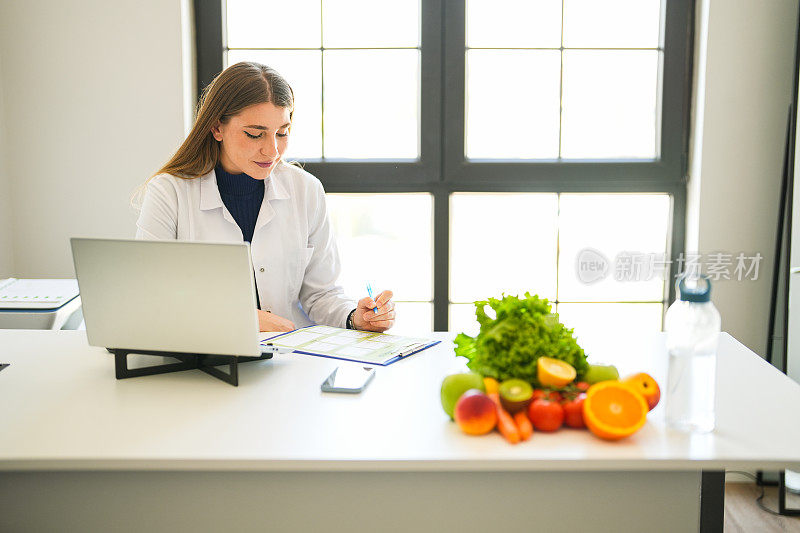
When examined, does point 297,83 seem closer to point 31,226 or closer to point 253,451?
point 31,226

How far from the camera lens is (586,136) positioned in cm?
276

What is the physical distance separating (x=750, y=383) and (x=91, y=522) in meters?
1.23

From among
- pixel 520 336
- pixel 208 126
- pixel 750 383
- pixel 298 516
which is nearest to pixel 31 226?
pixel 208 126

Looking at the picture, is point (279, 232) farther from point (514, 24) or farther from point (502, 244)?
point (514, 24)

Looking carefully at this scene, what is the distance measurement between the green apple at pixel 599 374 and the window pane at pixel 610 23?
72.7 inches

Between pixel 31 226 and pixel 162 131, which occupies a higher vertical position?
pixel 162 131

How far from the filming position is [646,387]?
3.76 feet

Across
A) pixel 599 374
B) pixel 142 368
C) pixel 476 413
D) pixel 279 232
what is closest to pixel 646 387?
pixel 599 374

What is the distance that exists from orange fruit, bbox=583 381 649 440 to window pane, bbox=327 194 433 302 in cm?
174

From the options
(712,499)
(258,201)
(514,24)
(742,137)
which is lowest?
(712,499)

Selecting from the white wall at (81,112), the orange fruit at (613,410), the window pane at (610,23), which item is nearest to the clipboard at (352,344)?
the orange fruit at (613,410)

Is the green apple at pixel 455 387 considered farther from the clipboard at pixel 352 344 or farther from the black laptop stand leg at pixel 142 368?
the black laptop stand leg at pixel 142 368

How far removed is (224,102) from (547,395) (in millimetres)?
1311

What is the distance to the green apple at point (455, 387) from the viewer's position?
113cm
